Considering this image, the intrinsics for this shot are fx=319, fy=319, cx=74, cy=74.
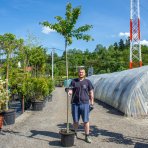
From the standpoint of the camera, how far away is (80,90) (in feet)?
25.5

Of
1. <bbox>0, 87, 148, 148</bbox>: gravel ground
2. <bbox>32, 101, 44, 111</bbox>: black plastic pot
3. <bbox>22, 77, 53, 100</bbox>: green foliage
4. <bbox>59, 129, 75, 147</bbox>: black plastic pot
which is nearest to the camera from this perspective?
<bbox>59, 129, 75, 147</bbox>: black plastic pot

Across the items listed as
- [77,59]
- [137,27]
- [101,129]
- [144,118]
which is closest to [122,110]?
[144,118]

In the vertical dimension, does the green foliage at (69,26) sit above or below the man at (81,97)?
above

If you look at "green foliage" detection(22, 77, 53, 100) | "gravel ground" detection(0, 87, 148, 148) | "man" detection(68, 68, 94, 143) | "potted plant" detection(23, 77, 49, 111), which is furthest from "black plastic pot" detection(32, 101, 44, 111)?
"man" detection(68, 68, 94, 143)

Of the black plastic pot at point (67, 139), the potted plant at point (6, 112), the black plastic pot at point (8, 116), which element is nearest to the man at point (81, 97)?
the black plastic pot at point (67, 139)

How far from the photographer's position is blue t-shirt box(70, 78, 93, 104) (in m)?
7.75

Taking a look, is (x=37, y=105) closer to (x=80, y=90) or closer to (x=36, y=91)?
(x=36, y=91)

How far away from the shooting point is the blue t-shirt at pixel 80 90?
7.75 meters

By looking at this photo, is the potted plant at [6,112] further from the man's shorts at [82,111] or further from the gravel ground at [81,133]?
the man's shorts at [82,111]

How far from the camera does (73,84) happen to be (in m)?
7.86

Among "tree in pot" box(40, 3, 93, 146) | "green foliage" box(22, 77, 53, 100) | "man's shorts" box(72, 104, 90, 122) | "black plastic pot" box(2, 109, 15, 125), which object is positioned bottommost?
"black plastic pot" box(2, 109, 15, 125)

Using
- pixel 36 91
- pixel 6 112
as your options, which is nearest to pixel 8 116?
pixel 6 112

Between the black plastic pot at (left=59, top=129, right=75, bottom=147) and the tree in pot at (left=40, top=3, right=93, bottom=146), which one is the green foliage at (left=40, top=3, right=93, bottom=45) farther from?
the black plastic pot at (left=59, top=129, right=75, bottom=147)

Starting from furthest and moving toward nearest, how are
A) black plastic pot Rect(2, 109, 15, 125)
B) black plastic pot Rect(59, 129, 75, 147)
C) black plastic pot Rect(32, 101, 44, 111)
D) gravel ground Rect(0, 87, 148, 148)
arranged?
black plastic pot Rect(32, 101, 44, 111) < black plastic pot Rect(2, 109, 15, 125) < gravel ground Rect(0, 87, 148, 148) < black plastic pot Rect(59, 129, 75, 147)
